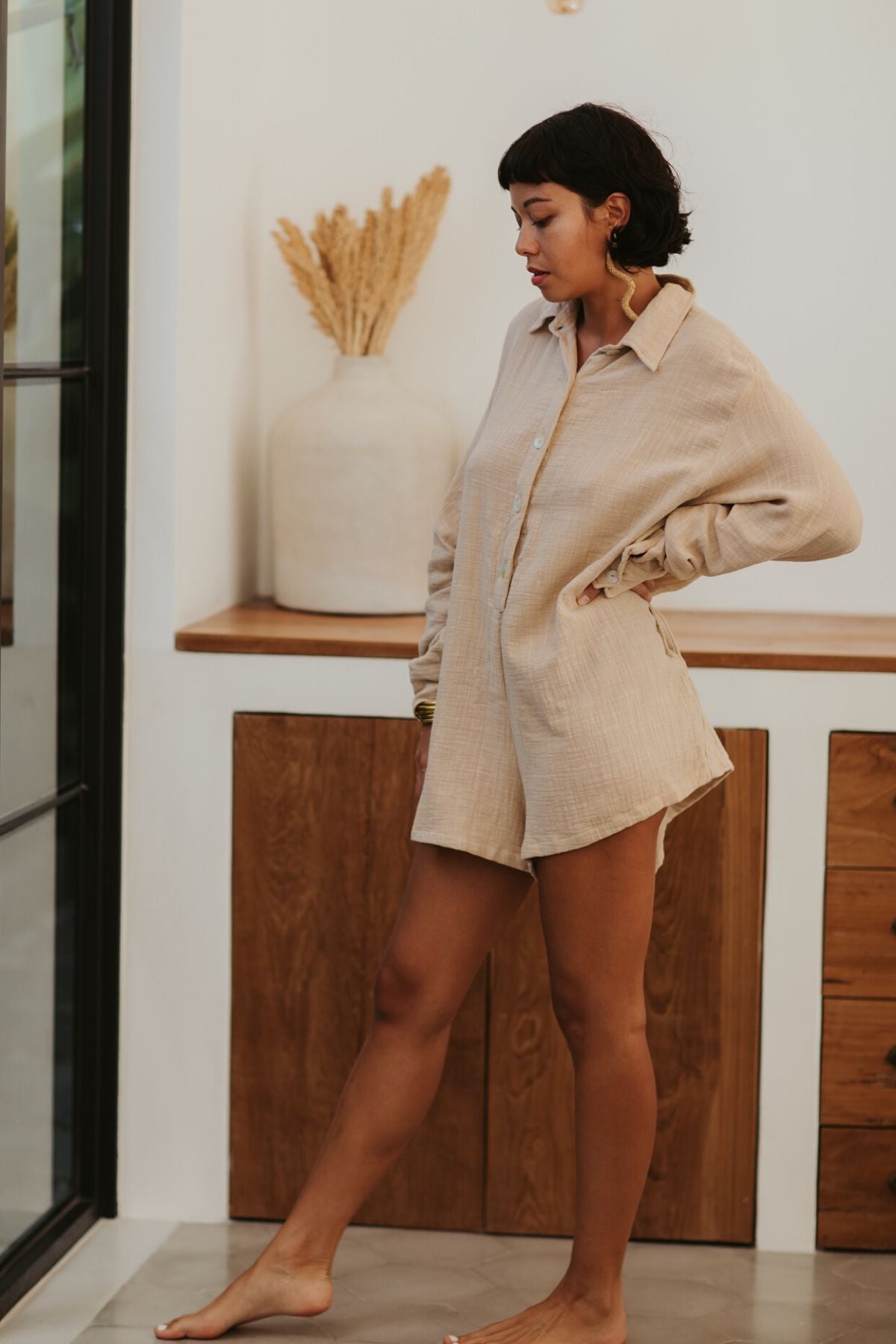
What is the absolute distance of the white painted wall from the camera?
258 cm

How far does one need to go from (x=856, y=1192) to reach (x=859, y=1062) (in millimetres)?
209

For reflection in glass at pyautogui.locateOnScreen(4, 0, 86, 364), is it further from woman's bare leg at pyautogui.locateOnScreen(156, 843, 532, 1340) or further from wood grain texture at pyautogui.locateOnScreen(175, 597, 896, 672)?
woman's bare leg at pyautogui.locateOnScreen(156, 843, 532, 1340)

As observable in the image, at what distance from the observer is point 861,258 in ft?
9.76

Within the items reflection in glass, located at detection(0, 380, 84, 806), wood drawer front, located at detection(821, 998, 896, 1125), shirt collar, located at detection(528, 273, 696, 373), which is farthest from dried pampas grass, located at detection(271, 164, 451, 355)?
wood drawer front, located at detection(821, 998, 896, 1125)

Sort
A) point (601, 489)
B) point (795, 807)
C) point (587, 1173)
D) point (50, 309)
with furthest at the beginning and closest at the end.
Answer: point (795, 807), point (50, 309), point (587, 1173), point (601, 489)

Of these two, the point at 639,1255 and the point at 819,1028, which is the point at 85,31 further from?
the point at 639,1255

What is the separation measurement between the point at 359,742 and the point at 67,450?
614mm

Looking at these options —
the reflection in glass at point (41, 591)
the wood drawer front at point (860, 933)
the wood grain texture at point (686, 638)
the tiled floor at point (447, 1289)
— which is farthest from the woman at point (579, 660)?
the reflection in glass at point (41, 591)

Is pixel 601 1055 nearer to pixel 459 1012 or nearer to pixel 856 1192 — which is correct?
pixel 459 1012

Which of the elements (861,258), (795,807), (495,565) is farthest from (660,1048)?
(861,258)

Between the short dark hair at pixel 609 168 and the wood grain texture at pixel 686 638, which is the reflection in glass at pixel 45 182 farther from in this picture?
the short dark hair at pixel 609 168

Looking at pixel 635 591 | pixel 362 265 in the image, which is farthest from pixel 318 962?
pixel 362 265

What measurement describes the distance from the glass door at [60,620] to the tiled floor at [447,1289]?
0.10 meters

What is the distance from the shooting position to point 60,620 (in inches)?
95.7
